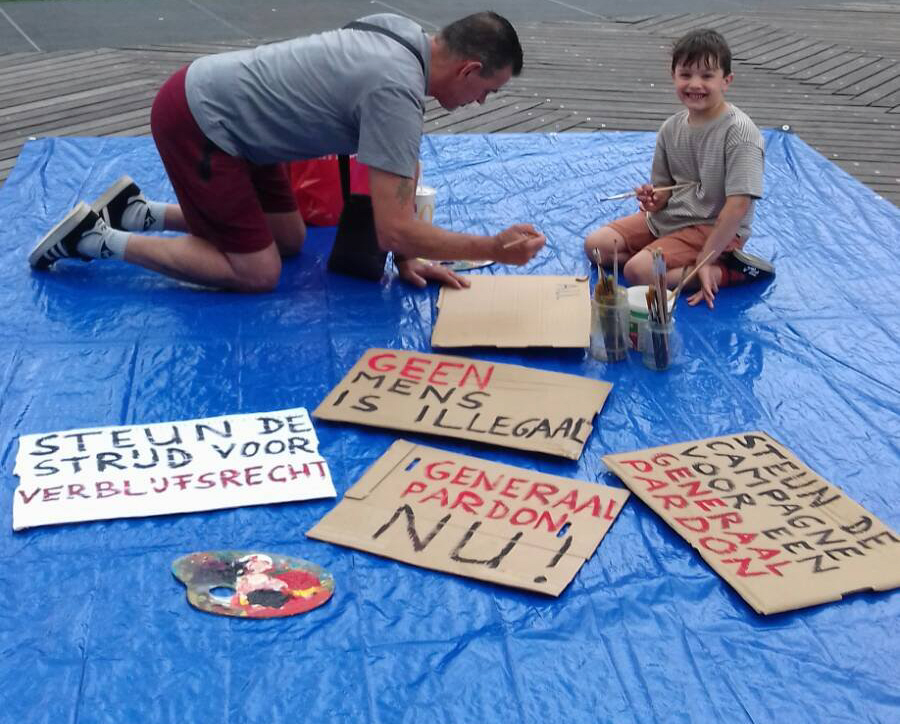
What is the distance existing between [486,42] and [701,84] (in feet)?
2.05

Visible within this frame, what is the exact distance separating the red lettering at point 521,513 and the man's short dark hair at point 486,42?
1051 millimetres

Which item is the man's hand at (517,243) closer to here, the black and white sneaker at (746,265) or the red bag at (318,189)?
the black and white sneaker at (746,265)

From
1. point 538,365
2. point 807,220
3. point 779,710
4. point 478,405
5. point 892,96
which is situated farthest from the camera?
point 892,96

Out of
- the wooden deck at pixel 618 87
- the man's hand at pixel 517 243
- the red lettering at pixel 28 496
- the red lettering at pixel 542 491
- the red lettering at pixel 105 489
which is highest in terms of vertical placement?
the man's hand at pixel 517 243

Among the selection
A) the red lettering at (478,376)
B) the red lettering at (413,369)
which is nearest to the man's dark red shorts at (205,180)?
the red lettering at (413,369)

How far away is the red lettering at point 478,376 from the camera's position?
2.36 metres

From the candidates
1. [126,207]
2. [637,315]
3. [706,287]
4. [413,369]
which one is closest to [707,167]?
[706,287]

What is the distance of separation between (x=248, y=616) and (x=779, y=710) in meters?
0.81

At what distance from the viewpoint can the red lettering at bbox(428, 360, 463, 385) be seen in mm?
2361

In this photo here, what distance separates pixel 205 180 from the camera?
8.74 ft

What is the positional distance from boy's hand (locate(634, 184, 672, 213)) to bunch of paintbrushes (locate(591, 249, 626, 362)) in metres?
0.46

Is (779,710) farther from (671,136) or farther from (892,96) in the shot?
(892,96)

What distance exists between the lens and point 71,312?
2688 millimetres

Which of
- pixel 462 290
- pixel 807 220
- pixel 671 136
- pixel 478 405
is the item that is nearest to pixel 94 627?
pixel 478 405
